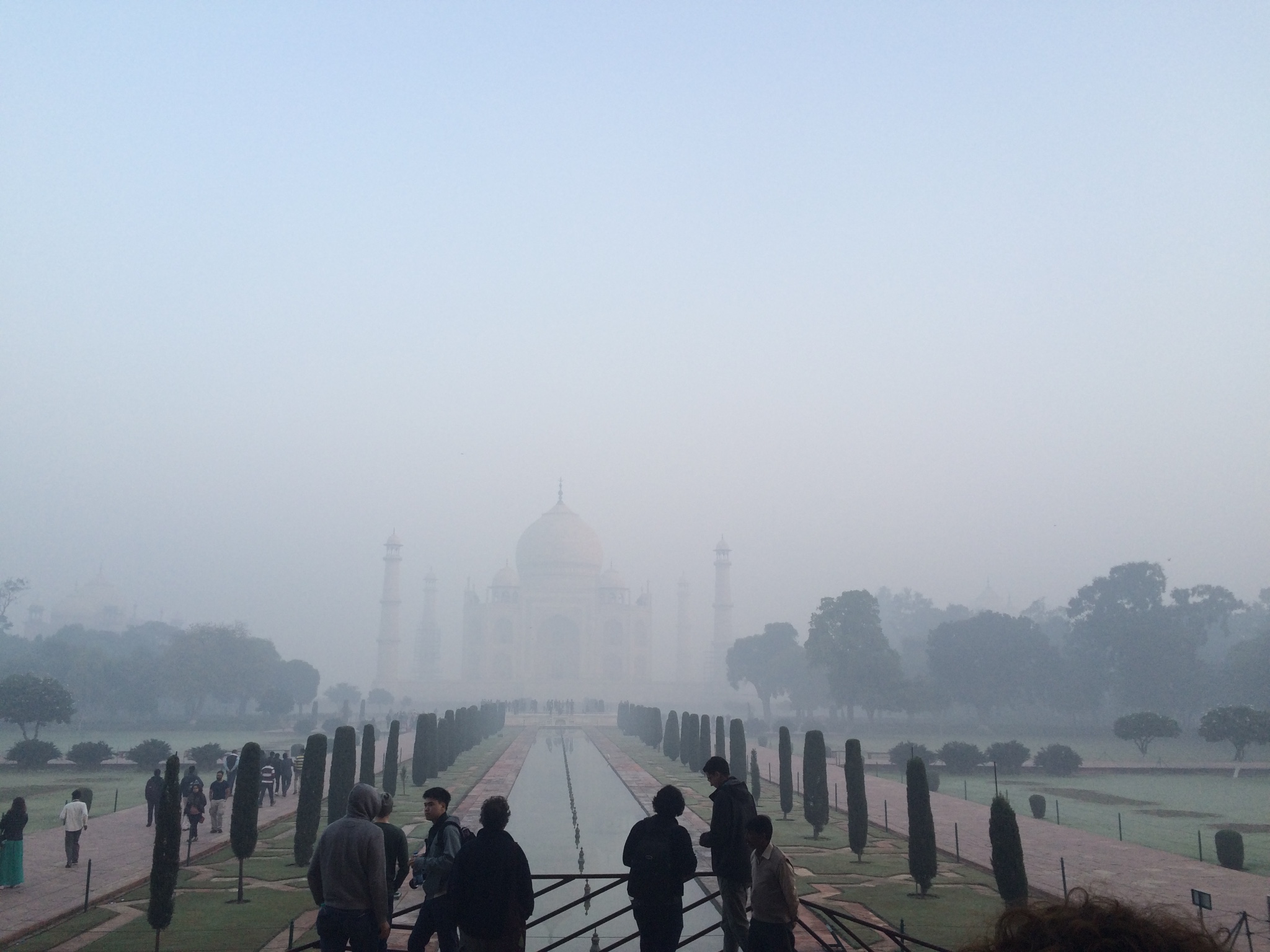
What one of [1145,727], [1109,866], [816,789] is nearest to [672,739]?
[816,789]

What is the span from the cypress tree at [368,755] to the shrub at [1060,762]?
18789mm

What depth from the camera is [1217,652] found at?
179 feet

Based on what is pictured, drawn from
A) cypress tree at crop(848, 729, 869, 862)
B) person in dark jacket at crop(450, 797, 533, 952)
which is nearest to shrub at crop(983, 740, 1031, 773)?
cypress tree at crop(848, 729, 869, 862)

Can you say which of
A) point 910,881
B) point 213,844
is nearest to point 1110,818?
point 910,881

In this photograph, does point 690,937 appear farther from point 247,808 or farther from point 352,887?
point 247,808

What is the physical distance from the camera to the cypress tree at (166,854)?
8.68 metres

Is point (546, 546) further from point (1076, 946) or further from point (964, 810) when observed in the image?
point (1076, 946)

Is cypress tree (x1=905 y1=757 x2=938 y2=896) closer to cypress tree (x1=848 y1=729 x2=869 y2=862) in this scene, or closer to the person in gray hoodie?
cypress tree (x1=848 y1=729 x2=869 y2=862)

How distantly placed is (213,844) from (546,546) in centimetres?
6154

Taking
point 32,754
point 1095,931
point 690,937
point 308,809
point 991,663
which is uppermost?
point 991,663

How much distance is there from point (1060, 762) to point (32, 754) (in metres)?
26.0

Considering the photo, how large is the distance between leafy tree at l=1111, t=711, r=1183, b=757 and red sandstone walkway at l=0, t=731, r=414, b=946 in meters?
24.6

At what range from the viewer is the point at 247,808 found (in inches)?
452

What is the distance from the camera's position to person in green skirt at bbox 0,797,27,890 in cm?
1118
